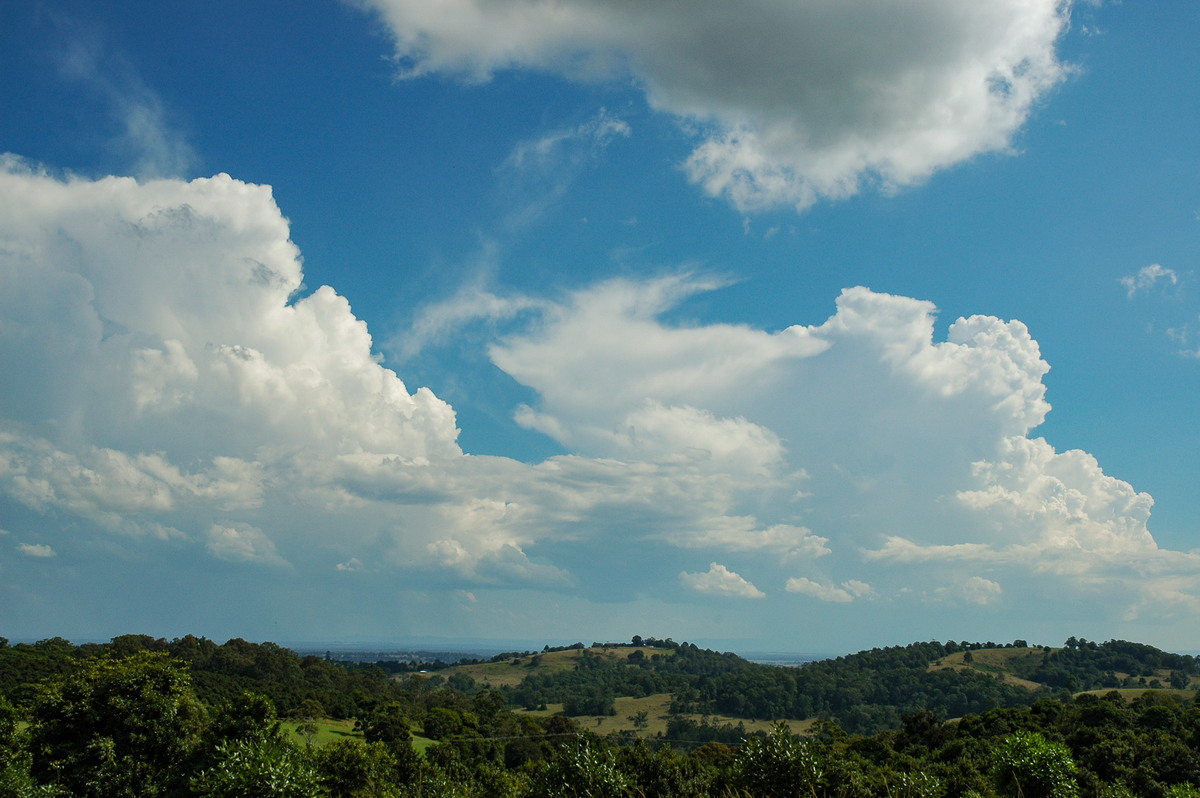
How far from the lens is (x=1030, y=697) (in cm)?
17412

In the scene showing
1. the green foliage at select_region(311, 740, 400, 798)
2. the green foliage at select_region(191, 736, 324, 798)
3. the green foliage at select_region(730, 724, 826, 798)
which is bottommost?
the green foliage at select_region(311, 740, 400, 798)

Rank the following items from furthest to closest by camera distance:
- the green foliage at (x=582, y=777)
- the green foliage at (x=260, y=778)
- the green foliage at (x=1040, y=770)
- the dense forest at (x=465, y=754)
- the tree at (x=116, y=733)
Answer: the tree at (x=116, y=733), the green foliage at (x=1040, y=770), the dense forest at (x=465, y=754), the green foliage at (x=260, y=778), the green foliage at (x=582, y=777)

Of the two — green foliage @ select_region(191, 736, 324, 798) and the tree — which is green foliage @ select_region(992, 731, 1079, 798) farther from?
the tree

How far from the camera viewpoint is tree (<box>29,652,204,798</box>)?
4234cm

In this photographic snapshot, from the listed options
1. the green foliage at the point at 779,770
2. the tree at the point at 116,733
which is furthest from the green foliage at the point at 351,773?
the green foliage at the point at 779,770

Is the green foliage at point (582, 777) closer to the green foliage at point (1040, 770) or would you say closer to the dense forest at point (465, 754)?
the dense forest at point (465, 754)

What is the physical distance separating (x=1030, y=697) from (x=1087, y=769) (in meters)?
138

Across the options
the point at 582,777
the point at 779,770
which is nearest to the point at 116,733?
the point at 582,777

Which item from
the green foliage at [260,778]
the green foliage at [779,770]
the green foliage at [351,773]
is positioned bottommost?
the green foliage at [351,773]

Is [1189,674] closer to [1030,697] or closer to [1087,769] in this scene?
[1030,697]

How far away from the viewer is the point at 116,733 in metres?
44.6

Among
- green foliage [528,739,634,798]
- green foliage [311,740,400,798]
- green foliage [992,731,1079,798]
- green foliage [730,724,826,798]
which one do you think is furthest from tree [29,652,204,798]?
green foliage [992,731,1079,798]

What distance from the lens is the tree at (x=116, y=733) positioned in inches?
1667

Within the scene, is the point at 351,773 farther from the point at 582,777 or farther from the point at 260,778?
the point at 582,777
